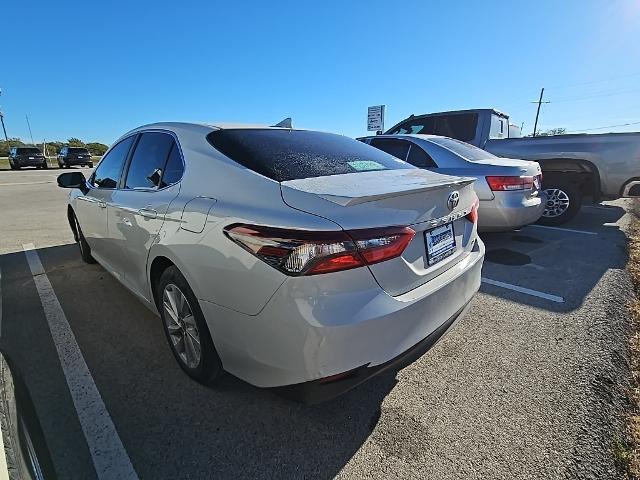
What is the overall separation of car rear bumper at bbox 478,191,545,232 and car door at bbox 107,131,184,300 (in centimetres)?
389

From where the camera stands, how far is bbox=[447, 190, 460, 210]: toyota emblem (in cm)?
200

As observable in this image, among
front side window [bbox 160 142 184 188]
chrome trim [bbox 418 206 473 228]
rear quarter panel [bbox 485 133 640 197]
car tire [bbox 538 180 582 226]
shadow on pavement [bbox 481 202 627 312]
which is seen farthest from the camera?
car tire [bbox 538 180 582 226]

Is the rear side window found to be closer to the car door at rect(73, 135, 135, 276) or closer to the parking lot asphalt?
the parking lot asphalt

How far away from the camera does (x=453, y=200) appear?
2.02 m

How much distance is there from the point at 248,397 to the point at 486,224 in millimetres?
3901

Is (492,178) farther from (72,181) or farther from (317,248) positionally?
(72,181)

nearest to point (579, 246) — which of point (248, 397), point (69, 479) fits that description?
point (248, 397)

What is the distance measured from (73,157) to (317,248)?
114 feet

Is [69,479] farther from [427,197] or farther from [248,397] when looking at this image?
[427,197]

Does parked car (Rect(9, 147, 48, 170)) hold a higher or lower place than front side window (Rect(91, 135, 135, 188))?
higher

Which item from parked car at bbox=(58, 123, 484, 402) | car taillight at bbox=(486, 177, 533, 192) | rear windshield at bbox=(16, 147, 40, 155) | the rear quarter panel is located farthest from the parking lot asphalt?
rear windshield at bbox=(16, 147, 40, 155)

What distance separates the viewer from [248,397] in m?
2.19

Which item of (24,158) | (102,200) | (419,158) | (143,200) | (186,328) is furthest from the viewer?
(24,158)

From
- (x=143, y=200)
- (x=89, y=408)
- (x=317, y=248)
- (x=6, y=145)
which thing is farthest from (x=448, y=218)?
(x=6, y=145)
